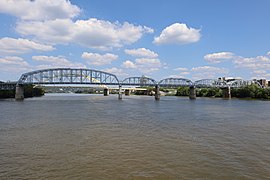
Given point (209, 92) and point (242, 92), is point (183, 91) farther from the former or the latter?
point (242, 92)

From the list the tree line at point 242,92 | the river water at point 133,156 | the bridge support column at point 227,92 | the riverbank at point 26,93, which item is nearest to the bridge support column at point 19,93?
the riverbank at point 26,93

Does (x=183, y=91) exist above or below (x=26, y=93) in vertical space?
above

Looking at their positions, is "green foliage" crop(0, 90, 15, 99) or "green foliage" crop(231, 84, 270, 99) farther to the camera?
"green foliage" crop(0, 90, 15, 99)

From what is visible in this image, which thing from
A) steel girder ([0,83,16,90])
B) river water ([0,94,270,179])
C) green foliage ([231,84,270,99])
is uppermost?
steel girder ([0,83,16,90])

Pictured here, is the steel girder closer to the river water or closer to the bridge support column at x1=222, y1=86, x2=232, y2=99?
the river water

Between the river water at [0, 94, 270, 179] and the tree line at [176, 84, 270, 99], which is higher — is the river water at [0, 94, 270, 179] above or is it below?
below

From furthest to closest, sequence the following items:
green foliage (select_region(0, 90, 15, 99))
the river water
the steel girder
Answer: the steel girder
green foliage (select_region(0, 90, 15, 99))
the river water

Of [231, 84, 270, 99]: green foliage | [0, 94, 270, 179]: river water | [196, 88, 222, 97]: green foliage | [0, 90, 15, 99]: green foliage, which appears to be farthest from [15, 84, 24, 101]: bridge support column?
[231, 84, 270, 99]: green foliage

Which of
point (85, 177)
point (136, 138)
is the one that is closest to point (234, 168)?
point (85, 177)

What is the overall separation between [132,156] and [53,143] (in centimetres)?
724

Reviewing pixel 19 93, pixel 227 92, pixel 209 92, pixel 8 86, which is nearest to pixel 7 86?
pixel 8 86

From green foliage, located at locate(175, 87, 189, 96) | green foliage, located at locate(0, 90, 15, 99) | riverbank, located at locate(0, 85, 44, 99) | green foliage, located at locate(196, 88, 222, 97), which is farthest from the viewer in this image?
green foliage, located at locate(175, 87, 189, 96)

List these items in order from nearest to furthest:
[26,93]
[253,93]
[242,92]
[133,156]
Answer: [133,156]
[253,93]
[242,92]
[26,93]

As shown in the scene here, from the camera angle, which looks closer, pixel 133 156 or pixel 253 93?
pixel 133 156
